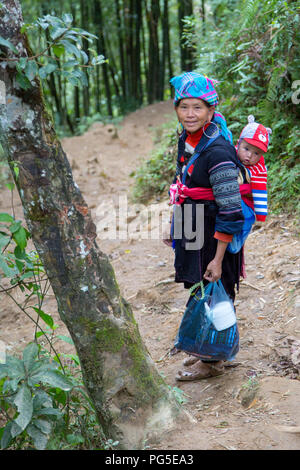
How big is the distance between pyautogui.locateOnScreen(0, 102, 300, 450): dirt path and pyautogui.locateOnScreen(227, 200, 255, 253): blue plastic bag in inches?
31.4

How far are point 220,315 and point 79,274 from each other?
3.42ft

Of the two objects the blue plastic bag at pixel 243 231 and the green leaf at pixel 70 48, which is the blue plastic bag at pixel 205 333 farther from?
the green leaf at pixel 70 48

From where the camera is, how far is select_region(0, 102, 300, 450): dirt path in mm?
2283

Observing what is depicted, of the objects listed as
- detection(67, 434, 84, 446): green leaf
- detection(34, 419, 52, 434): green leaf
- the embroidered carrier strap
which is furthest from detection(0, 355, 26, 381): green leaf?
the embroidered carrier strap

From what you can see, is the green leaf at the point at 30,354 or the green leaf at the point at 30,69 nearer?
the green leaf at the point at 30,69

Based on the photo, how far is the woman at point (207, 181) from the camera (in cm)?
259

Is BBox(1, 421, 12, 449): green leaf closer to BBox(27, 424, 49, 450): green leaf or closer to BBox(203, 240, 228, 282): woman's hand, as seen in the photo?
BBox(27, 424, 49, 450): green leaf

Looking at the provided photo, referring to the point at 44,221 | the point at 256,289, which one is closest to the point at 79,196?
the point at 44,221

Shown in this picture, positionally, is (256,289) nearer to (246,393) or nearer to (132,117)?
(246,393)

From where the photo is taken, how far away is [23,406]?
6.49ft

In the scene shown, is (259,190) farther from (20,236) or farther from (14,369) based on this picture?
(14,369)

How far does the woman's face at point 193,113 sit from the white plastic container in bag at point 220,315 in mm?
1037

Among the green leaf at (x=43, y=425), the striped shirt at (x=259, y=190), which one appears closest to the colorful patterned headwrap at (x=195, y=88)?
the striped shirt at (x=259, y=190)

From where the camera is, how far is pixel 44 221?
211 centimetres
